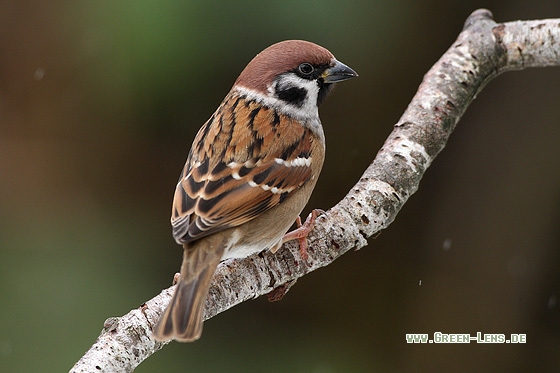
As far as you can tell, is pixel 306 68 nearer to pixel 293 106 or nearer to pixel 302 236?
pixel 293 106

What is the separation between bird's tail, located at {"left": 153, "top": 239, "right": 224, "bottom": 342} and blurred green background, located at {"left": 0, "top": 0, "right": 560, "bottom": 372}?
4.94 ft

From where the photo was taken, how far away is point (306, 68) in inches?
150

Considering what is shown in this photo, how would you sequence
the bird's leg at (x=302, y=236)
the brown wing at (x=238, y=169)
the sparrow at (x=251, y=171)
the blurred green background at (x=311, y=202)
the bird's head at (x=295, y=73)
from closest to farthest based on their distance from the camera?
the sparrow at (x=251, y=171), the brown wing at (x=238, y=169), the bird's leg at (x=302, y=236), the bird's head at (x=295, y=73), the blurred green background at (x=311, y=202)

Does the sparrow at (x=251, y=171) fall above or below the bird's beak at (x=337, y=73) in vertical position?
below

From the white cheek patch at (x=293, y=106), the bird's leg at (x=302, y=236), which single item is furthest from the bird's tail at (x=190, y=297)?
the white cheek patch at (x=293, y=106)

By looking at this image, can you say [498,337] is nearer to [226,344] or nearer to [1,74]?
[226,344]

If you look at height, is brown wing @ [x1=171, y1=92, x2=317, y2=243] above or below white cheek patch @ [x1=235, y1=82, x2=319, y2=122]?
below

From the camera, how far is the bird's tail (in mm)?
2814

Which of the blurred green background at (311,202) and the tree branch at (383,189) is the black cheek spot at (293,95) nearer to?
the tree branch at (383,189)

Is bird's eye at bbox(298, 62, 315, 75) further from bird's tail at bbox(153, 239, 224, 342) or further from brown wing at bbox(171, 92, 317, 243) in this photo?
bird's tail at bbox(153, 239, 224, 342)

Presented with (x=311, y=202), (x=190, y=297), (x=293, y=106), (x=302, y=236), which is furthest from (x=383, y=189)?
(x=311, y=202)

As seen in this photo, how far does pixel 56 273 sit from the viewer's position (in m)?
4.64

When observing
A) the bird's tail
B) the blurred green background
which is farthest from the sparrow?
the blurred green background

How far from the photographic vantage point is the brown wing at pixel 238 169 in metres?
3.26
